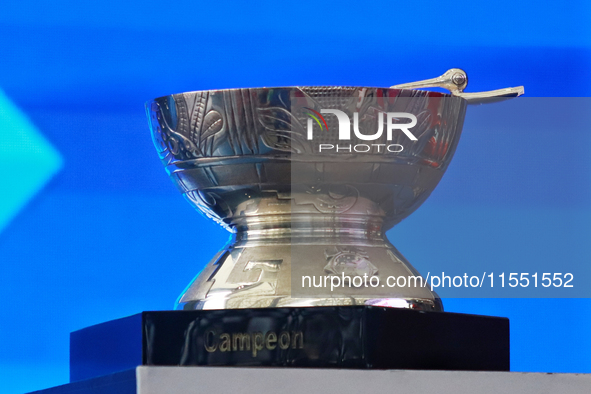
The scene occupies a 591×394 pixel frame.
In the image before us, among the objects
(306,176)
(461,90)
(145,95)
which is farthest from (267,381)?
Answer: (145,95)

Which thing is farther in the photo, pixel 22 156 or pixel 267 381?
pixel 22 156

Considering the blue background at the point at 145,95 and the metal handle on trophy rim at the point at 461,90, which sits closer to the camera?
the metal handle on trophy rim at the point at 461,90

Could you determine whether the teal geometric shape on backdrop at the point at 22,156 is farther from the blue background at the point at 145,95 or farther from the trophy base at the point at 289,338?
the trophy base at the point at 289,338

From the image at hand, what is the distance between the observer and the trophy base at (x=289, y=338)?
67cm

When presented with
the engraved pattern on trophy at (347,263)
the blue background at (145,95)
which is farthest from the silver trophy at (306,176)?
the blue background at (145,95)

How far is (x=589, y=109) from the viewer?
1038 mm

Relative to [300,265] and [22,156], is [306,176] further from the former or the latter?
[22,156]

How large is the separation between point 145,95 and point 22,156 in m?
0.21

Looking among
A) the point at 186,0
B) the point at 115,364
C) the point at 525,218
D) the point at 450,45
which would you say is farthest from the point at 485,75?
the point at 115,364

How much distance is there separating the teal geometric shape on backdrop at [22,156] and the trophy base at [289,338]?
69cm

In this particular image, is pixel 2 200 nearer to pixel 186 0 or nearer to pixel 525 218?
pixel 186 0

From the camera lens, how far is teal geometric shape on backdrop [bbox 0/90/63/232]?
4.37 feet

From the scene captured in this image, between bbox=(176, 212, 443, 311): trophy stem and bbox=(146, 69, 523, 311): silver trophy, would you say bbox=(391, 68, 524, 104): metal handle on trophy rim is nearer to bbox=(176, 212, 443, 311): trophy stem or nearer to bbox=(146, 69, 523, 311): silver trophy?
bbox=(146, 69, 523, 311): silver trophy

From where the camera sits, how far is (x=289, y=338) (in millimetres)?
677
